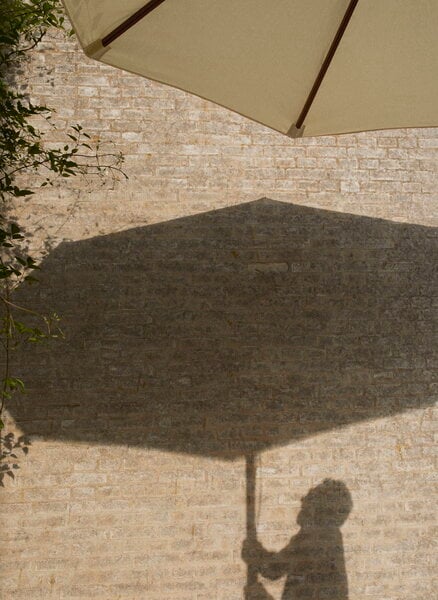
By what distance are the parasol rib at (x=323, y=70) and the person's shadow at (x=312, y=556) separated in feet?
9.28

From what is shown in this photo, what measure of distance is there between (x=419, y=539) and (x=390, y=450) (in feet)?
2.26

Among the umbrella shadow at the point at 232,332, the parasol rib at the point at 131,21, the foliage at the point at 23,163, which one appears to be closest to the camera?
the parasol rib at the point at 131,21

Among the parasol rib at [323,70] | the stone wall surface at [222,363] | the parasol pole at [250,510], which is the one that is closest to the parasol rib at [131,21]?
the parasol rib at [323,70]

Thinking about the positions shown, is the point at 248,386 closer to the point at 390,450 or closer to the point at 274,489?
the point at 274,489

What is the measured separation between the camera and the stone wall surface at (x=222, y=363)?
165 inches

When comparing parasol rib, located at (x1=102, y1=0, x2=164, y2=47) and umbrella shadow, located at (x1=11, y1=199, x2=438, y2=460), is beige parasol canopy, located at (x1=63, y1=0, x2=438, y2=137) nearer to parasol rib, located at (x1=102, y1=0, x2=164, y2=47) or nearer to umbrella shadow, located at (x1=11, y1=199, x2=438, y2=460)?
parasol rib, located at (x1=102, y1=0, x2=164, y2=47)

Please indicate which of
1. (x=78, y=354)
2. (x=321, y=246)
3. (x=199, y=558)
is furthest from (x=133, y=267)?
(x=199, y=558)

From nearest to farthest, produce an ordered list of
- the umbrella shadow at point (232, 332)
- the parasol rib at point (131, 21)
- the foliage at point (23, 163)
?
the parasol rib at point (131, 21), the foliage at point (23, 163), the umbrella shadow at point (232, 332)

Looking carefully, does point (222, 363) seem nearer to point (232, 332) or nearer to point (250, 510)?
point (232, 332)

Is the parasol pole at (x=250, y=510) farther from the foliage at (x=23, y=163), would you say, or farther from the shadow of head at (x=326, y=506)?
the foliage at (x=23, y=163)

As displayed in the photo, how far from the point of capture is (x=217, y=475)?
14.1 ft

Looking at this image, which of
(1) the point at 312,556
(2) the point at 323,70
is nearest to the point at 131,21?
(2) the point at 323,70

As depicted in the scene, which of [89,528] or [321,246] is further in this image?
[321,246]

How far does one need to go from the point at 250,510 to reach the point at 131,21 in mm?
3423
